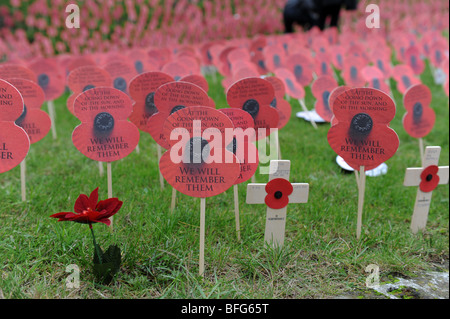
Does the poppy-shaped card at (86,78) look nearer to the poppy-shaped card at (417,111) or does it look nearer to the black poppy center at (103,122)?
the black poppy center at (103,122)

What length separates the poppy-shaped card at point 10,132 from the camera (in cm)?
168

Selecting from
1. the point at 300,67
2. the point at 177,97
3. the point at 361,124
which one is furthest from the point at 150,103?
the point at 300,67

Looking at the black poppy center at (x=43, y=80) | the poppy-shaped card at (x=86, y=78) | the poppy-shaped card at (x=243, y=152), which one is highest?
the poppy-shaped card at (x=86, y=78)

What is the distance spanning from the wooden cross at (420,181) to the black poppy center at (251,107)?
0.82 metres

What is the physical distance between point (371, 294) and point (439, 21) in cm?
804

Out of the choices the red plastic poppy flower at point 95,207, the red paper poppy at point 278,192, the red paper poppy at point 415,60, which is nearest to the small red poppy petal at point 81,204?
the red plastic poppy flower at point 95,207

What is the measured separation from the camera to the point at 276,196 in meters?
1.85

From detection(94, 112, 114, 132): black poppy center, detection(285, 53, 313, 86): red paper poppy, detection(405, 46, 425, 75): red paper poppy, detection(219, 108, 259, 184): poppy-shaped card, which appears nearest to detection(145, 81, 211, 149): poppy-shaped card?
detection(219, 108, 259, 184): poppy-shaped card

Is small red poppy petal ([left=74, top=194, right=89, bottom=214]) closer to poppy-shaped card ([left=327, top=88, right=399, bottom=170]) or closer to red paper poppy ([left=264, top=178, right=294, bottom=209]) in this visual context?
red paper poppy ([left=264, top=178, right=294, bottom=209])

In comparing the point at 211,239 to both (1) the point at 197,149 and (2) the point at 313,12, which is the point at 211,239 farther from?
(2) the point at 313,12

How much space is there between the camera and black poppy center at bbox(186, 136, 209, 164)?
1.55 meters

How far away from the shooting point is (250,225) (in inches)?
83.4
